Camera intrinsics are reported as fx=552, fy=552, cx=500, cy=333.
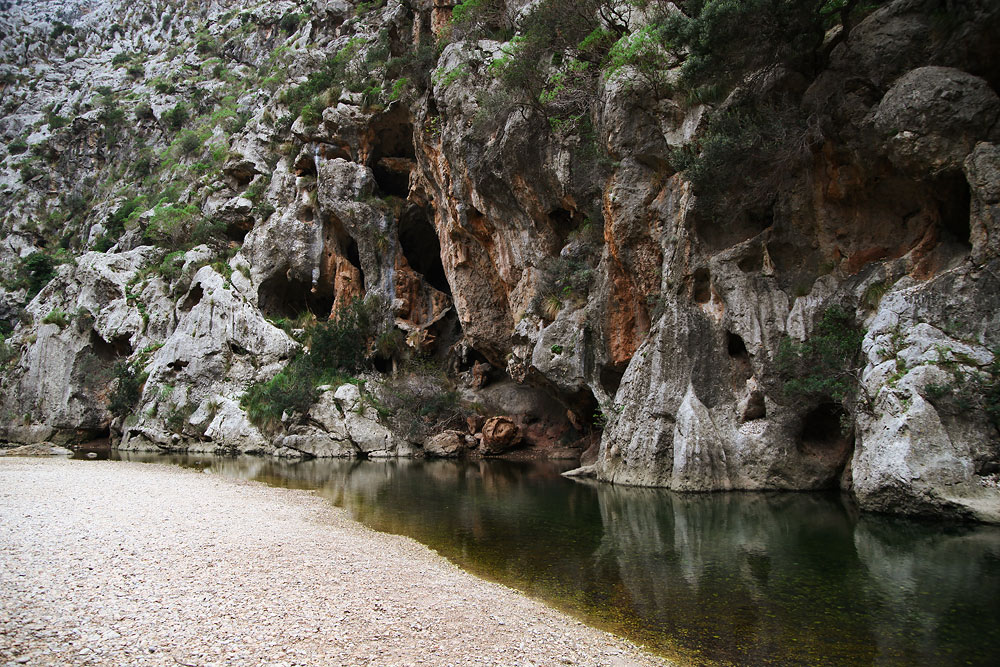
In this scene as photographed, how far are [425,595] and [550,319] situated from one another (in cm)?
1799

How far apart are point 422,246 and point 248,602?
3471cm

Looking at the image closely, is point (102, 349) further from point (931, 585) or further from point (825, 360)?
point (931, 585)

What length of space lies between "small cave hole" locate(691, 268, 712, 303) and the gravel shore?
11079 millimetres

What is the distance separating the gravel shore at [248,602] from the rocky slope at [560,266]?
8368mm

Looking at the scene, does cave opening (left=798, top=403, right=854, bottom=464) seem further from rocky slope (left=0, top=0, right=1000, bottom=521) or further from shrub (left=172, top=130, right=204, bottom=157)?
shrub (left=172, top=130, right=204, bottom=157)

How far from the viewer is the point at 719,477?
46.9ft

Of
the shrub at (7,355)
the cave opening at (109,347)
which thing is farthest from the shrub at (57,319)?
the shrub at (7,355)

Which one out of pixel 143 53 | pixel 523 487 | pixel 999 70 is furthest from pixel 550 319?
pixel 143 53

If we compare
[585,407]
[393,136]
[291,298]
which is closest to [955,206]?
[585,407]

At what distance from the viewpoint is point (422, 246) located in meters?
39.0

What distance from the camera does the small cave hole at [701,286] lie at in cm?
1627

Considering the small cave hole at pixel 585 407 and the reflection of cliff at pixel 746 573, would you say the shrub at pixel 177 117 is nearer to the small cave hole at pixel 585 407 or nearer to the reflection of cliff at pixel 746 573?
the small cave hole at pixel 585 407

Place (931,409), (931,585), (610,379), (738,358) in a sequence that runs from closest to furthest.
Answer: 1. (931,585)
2. (931,409)
3. (738,358)
4. (610,379)

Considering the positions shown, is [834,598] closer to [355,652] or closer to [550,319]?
[355,652]
